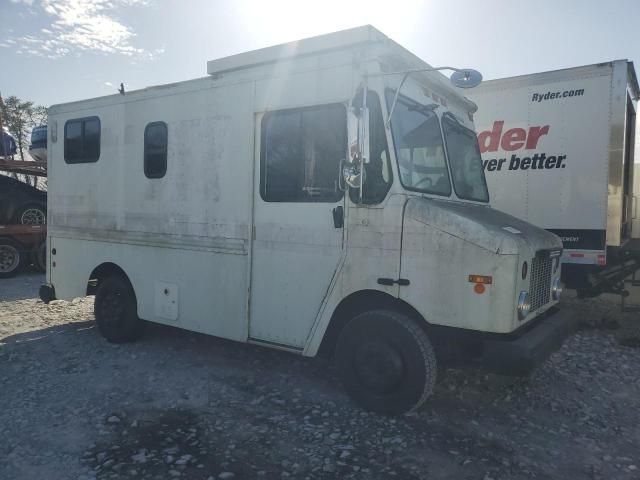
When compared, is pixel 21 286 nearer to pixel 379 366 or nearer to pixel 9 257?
pixel 9 257

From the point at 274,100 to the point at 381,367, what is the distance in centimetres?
261

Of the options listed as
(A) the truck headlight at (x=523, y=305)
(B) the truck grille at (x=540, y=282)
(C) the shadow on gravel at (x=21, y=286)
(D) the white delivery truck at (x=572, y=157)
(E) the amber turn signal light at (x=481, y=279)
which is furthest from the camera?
(C) the shadow on gravel at (x=21, y=286)

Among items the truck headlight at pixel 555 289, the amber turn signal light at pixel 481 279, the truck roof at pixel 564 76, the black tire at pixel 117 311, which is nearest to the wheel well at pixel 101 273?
the black tire at pixel 117 311

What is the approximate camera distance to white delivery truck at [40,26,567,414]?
3725 mm

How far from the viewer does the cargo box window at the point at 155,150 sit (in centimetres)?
555

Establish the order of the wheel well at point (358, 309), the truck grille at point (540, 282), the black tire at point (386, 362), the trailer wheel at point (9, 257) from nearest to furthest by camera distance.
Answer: the black tire at point (386, 362) → the truck grille at point (540, 282) → the wheel well at point (358, 309) → the trailer wheel at point (9, 257)

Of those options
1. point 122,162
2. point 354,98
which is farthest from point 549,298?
point 122,162

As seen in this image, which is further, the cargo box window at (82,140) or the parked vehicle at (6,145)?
the parked vehicle at (6,145)

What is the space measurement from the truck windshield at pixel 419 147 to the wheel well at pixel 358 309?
0.95m

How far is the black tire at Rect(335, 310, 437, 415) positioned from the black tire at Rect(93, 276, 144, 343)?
302cm

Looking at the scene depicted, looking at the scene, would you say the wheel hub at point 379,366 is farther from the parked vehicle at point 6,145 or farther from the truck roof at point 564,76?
the parked vehicle at point 6,145

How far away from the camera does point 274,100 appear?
4.65m

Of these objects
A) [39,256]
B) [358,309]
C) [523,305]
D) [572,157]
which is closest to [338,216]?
[358,309]

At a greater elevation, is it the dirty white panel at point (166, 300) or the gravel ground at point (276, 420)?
the dirty white panel at point (166, 300)
